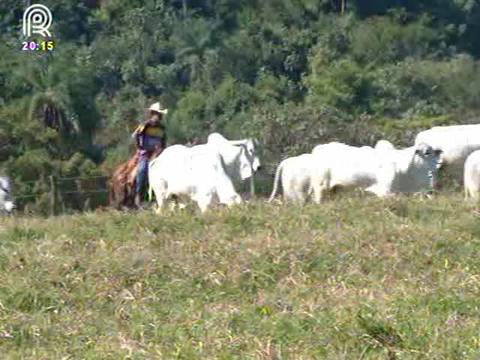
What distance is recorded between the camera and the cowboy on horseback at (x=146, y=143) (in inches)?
600

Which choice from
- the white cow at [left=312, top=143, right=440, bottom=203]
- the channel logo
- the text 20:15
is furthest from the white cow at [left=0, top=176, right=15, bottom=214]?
the channel logo

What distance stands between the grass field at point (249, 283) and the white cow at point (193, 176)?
133cm

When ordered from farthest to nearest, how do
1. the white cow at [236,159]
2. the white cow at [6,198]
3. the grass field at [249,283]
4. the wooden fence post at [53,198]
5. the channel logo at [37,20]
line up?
the channel logo at [37,20]
the wooden fence post at [53,198]
the white cow at [6,198]
the white cow at [236,159]
the grass field at [249,283]

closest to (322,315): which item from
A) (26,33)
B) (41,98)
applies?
(41,98)

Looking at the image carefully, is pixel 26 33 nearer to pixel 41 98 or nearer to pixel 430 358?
pixel 41 98

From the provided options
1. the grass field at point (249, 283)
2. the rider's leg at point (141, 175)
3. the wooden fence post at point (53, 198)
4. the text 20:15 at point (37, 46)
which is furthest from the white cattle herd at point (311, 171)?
the text 20:15 at point (37, 46)

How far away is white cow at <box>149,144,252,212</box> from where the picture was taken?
13.3 metres

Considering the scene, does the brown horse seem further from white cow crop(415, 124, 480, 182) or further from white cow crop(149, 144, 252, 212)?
white cow crop(415, 124, 480, 182)

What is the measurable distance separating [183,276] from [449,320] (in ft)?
6.24

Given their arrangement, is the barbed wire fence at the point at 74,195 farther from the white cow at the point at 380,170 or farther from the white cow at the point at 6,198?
the white cow at the point at 380,170

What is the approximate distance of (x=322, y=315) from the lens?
8195 mm

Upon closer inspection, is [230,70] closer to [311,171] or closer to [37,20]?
[37,20]

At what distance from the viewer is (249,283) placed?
9336 millimetres

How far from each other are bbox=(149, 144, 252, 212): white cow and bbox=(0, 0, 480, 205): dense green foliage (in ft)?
36.1
